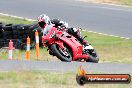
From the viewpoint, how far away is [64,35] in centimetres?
1709

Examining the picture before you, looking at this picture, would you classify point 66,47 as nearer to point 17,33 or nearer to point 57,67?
point 57,67

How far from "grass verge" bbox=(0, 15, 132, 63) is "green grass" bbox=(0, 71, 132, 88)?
5.32m

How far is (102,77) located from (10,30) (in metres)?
11.8

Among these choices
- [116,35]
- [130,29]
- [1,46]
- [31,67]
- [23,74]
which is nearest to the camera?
[23,74]

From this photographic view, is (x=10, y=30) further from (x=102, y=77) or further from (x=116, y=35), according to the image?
(x=102, y=77)

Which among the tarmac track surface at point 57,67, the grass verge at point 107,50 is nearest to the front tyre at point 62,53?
the grass verge at point 107,50

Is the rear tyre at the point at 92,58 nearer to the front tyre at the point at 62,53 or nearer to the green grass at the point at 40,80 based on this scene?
the front tyre at the point at 62,53

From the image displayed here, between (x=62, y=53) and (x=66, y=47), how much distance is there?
1.44ft

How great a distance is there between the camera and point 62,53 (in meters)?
16.4

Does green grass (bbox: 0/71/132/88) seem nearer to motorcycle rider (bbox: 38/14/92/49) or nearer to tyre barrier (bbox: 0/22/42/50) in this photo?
motorcycle rider (bbox: 38/14/92/49)

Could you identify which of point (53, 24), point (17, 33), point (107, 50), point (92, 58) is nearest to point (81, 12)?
point (107, 50)

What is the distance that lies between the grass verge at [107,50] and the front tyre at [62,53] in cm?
84

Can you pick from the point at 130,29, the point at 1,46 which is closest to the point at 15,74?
the point at 1,46

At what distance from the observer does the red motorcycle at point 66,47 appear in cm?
1662
